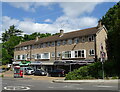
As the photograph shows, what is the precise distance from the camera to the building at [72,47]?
115 ft

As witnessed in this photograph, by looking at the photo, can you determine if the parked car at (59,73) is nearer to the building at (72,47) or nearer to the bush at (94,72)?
the building at (72,47)

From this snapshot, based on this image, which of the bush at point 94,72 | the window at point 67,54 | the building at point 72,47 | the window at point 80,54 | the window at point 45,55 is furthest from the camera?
the window at point 45,55

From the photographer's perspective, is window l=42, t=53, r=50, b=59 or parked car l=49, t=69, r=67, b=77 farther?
window l=42, t=53, r=50, b=59

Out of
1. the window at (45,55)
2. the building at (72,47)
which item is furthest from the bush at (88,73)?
the window at (45,55)

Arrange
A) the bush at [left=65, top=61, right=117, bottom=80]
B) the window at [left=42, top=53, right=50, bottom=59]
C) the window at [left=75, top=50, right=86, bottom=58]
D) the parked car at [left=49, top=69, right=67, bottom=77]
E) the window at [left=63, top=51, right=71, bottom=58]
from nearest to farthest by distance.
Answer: the bush at [left=65, top=61, right=117, bottom=80] → the parked car at [left=49, top=69, right=67, bottom=77] → the window at [left=75, top=50, right=86, bottom=58] → the window at [left=63, top=51, right=71, bottom=58] → the window at [left=42, top=53, right=50, bottom=59]

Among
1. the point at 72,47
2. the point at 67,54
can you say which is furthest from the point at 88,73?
the point at 67,54

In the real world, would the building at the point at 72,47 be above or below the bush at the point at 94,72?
above

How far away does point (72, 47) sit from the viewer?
39125mm

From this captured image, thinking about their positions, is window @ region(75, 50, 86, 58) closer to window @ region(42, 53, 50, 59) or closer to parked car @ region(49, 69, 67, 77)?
parked car @ region(49, 69, 67, 77)

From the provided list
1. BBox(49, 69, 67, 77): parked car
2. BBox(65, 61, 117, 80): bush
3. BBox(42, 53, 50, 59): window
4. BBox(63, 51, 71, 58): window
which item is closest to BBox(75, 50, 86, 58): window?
BBox(63, 51, 71, 58): window

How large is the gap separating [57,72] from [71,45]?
29.1 ft

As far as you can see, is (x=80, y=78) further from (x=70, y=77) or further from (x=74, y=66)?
(x=74, y=66)

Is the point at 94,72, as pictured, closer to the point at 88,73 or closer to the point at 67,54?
the point at 88,73

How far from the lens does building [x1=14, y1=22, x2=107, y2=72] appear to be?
115 feet
